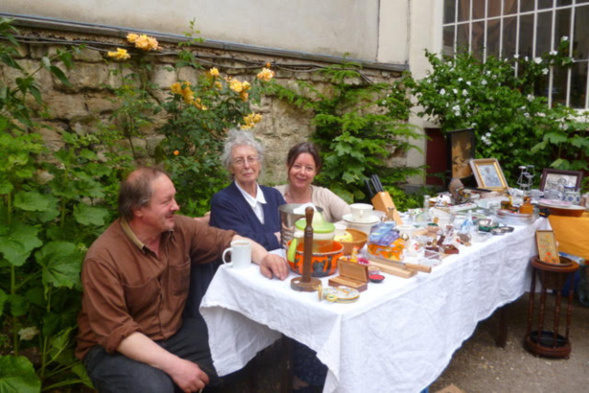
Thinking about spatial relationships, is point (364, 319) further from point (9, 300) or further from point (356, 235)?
point (9, 300)

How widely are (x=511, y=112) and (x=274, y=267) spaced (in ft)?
14.3

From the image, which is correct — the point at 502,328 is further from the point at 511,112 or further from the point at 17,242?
the point at 17,242

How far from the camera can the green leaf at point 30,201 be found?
204cm

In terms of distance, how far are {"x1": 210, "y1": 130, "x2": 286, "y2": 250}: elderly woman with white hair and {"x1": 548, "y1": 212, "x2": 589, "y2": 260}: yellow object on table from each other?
2.09 m

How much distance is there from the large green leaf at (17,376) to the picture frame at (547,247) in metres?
3.08

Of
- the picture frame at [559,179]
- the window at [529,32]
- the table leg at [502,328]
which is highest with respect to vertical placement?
the window at [529,32]

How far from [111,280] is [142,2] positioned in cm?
308

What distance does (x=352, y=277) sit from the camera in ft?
6.23

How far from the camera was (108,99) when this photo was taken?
3.88m

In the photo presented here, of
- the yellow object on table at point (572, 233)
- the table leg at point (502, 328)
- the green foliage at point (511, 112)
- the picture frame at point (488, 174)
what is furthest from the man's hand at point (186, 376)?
the green foliage at point (511, 112)

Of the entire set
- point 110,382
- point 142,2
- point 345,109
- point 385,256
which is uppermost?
point 142,2

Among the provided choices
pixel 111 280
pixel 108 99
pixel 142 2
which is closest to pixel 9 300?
pixel 111 280

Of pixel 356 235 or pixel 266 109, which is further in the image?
pixel 266 109

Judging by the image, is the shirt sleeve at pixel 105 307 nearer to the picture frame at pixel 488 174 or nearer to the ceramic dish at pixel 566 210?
the ceramic dish at pixel 566 210
